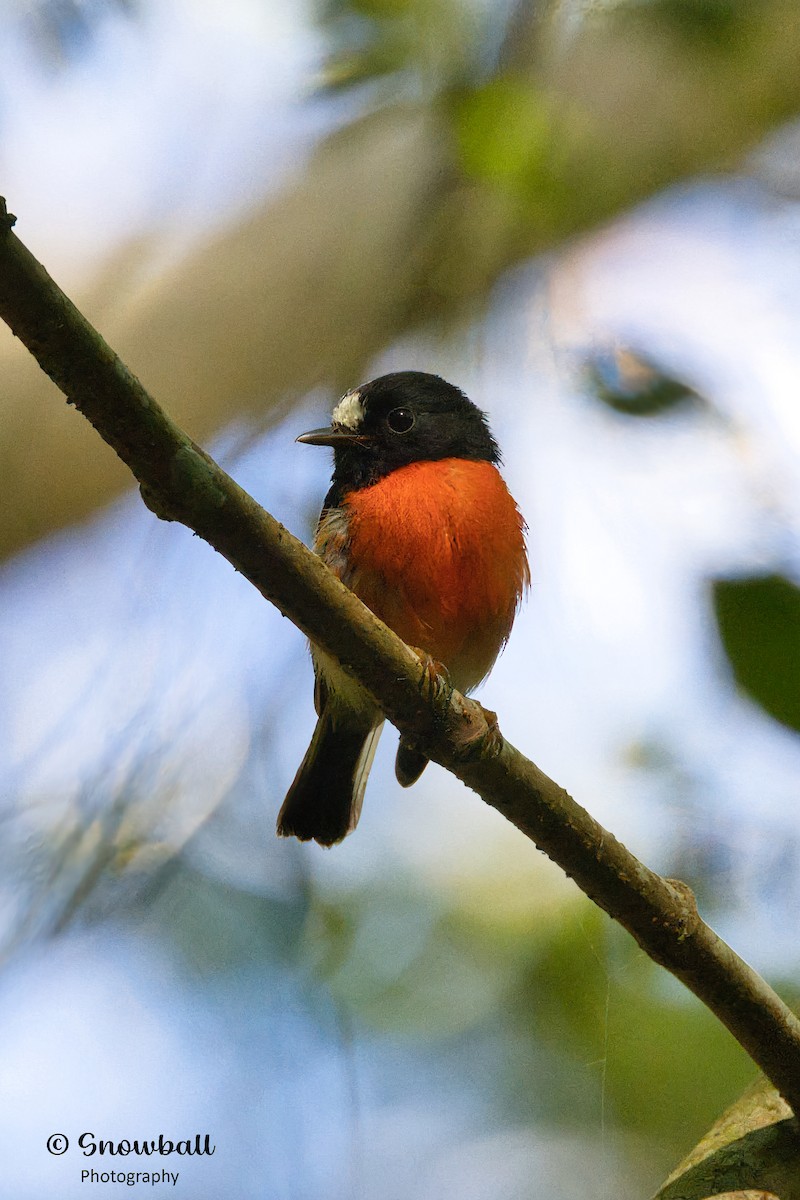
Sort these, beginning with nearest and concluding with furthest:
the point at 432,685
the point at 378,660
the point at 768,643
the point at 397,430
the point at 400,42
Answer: the point at 378,660
the point at 432,685
the point at 768,643
the point at 397,430
the point at 400,42

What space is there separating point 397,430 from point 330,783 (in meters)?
1.45

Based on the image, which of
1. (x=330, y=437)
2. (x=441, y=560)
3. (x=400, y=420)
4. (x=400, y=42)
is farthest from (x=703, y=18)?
(x=441, y=560)

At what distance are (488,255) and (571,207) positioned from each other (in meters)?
0.42

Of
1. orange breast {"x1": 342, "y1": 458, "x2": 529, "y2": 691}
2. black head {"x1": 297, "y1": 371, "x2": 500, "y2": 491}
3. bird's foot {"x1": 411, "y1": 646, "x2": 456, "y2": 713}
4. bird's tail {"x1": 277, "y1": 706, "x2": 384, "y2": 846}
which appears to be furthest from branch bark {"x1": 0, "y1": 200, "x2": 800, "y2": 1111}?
black head {"x1": 297, "y1": 371, "x2": 500, "y2": 491}

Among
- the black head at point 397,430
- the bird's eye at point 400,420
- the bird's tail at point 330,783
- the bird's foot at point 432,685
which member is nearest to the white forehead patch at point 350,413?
the black head at point 397,430

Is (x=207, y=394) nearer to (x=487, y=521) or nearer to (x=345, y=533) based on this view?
(x=345, y=533)

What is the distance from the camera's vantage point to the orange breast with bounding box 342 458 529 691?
3986mm

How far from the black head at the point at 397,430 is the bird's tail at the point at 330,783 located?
1004mm

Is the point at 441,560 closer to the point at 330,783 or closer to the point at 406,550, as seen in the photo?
the point at 406,550

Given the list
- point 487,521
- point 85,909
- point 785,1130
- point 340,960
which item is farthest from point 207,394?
point 785,1130

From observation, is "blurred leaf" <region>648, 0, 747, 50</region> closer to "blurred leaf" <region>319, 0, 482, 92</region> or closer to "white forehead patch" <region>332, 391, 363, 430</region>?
"blurred leaf" <region>319, 0, 482, 92</region>

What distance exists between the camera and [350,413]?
4641mm

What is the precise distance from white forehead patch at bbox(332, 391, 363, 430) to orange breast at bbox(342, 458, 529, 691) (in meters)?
0.39

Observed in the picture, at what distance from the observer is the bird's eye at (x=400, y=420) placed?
4.63m
